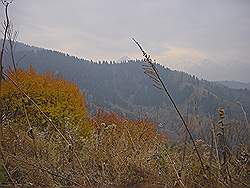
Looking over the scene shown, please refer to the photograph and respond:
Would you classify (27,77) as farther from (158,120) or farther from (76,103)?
(158,120)

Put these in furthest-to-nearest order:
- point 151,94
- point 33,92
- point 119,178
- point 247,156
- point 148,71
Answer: point 151,94 → point 33,92 → point 119,178 → point 247,156 → point 148,71

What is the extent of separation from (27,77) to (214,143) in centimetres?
3760

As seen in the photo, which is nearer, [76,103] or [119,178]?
[119,178]

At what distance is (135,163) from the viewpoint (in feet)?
9.87

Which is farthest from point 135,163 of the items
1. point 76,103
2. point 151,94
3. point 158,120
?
point 151,94

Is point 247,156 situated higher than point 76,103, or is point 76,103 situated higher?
point 247,156

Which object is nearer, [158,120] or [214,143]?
[214,143]

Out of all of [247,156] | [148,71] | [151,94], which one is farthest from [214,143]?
[151,94]

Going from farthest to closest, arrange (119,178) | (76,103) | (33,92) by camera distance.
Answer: (76,103) → (33,92) → (119,178)

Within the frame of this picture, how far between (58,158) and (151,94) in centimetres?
18637

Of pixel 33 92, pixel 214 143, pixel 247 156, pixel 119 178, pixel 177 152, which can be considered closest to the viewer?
pixel 214 143

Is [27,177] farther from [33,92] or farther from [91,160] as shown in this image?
[33,92]

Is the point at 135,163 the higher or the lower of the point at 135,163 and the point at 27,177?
the higher

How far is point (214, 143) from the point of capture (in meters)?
2.19
